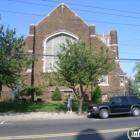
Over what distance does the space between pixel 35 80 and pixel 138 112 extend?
16143 millimetres

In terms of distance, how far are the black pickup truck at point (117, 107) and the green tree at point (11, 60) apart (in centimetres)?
593

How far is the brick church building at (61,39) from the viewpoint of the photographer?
30.0m

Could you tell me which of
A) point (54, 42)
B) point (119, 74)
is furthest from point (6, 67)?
point (119, 74)

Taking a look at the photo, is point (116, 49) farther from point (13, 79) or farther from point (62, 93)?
point (13, 79)

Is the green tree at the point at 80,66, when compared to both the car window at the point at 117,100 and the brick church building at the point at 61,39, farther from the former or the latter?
the brick church building at the point at 61,39

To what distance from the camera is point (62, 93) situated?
29.4m

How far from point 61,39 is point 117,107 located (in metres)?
17.0

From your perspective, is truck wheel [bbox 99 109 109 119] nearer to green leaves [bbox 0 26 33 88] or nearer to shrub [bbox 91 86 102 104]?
green leaves [bbox 0 26 33 88]

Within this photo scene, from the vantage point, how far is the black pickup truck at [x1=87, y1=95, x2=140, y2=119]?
15898 mm

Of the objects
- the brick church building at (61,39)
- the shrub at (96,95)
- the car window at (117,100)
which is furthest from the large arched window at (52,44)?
the car window at (117,100)

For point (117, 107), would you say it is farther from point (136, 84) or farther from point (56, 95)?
point (136, 84)

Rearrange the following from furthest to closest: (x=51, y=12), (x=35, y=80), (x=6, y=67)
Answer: (x=51, y=12), (x=35, y=80), (x=6, y=67)

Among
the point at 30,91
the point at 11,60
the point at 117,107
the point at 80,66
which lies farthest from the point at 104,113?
the point at 30,91

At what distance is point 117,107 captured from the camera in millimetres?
16469
